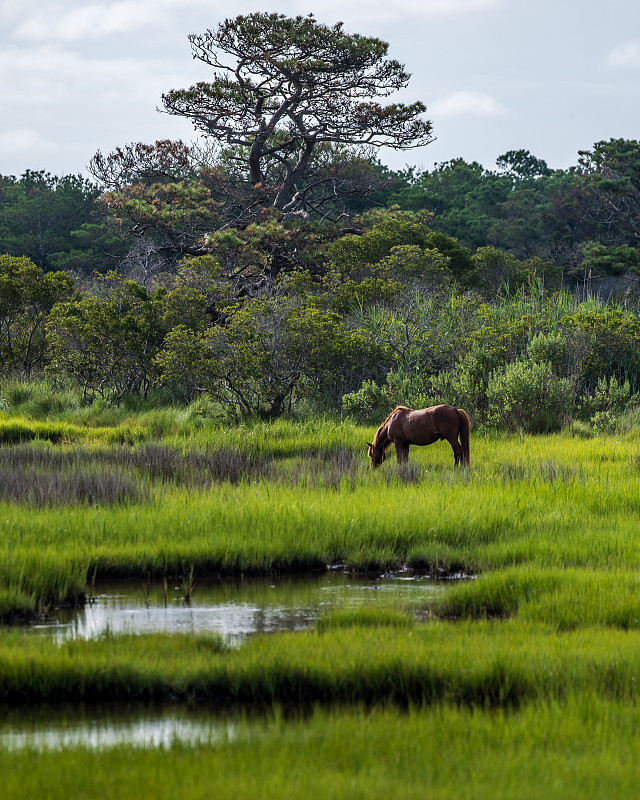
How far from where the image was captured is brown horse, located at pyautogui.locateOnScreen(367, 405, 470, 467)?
12.3m

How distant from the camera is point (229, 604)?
7.30m

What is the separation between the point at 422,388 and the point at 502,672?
13351 millimetres

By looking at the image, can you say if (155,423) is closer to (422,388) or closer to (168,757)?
(422,388)

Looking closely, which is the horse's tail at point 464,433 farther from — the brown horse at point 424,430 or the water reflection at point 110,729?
the water reflection at point 110,729

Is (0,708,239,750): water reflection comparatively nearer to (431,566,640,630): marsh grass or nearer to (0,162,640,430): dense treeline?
(431,566,640,630): marsh grass

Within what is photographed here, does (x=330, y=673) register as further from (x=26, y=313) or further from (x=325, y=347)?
(x=26, y=313)

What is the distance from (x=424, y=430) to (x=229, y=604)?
Answer: 562 centimetres

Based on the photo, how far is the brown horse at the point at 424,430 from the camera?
40.5ft

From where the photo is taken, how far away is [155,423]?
18016mm

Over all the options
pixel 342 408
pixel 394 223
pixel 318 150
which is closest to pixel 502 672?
pixel 342 408

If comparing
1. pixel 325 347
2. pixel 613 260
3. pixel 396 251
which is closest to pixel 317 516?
pixel 325 347

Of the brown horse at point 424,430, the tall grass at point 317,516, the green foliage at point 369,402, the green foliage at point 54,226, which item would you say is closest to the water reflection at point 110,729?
the tall grass at point 317,516

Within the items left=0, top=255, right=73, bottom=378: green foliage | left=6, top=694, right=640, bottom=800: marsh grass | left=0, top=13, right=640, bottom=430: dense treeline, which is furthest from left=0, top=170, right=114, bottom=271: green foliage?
left=6, top=694, right=640, bottom=800: marsh grass

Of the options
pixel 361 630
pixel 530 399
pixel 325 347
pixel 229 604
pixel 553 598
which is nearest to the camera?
pixel 361 630
